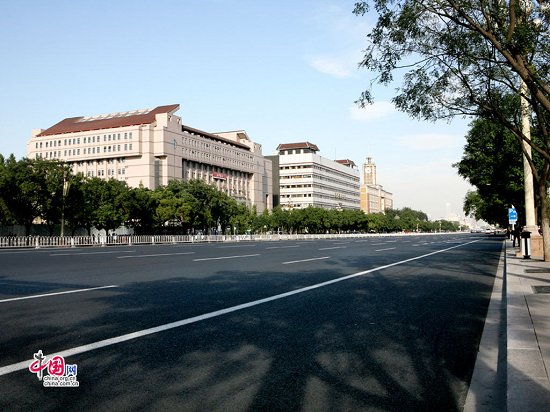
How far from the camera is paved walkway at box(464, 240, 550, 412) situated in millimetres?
3217

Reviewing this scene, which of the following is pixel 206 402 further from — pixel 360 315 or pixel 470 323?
pixel 470 323

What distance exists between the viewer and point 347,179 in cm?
17275

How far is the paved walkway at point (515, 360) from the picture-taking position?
10.6 feet

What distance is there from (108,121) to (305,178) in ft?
205

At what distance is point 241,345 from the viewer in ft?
15.4

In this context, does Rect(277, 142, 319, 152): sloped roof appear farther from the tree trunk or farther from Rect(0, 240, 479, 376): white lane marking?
Rect(0, 240, 479, 376): white lane marking

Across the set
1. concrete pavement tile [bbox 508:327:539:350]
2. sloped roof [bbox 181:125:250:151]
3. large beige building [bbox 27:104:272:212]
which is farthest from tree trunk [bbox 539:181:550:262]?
sloped roof [bbox 181:125:250:151]

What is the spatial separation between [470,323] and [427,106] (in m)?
9.40

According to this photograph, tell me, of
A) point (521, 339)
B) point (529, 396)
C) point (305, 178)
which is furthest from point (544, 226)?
point (305, 178)

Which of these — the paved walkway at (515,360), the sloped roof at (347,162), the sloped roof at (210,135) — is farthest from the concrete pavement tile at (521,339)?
the sloped roof at (347,162)

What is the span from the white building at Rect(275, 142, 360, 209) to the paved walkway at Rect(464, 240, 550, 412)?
417 ft

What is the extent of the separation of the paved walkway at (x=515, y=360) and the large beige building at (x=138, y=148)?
82.6 meters

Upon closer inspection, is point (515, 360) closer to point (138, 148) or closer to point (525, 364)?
point (525, 364)

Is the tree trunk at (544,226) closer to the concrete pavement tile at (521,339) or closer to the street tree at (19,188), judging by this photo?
the concrete pavement tile at (521,339)
